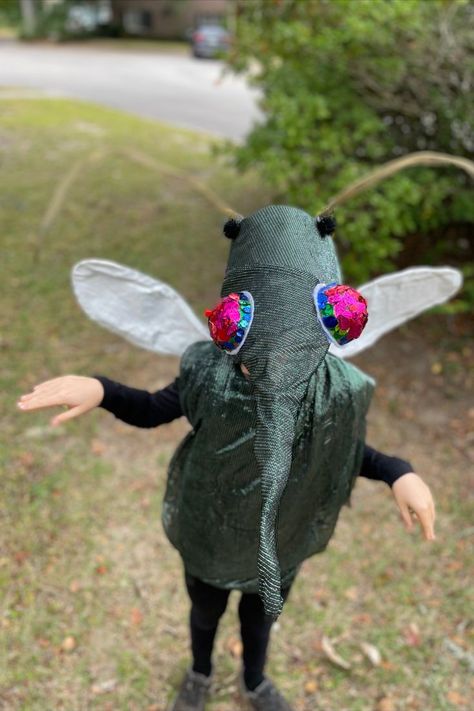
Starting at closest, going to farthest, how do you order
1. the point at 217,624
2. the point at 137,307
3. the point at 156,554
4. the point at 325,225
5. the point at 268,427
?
1. the point at 268,427
2. the point at 325,225
3. the point at 137,307
4. the point at 217,624
5. the point at 156,554

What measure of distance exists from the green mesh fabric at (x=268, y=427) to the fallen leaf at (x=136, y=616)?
883 millimetres

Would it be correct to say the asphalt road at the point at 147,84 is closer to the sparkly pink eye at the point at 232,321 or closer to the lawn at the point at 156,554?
the lawn at the point at 156,554

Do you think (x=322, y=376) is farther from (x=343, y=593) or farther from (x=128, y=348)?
(x=128, y=348)

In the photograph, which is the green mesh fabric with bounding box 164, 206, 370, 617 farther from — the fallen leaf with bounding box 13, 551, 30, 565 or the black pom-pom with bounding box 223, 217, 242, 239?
the fallen leaf with bounding box 13, 551, 30, 565

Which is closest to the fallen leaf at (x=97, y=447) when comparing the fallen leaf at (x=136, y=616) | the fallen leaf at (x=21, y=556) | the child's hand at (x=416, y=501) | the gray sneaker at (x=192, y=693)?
the fallen leaf at (x=21, y=556)

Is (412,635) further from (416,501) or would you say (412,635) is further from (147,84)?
(147,84)

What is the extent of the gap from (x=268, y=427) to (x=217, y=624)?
117cm

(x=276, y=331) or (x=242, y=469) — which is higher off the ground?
(x=276, y=331)

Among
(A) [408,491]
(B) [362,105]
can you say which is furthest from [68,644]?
(B) [362,105]

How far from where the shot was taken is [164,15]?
99.5 feet

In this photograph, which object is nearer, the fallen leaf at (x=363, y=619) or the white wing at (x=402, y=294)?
the white wing at (x=402, y=294)

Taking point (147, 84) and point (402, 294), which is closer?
point (402, 294)

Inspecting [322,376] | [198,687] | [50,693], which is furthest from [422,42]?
[50,693]

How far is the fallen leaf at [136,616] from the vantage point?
244 cm
